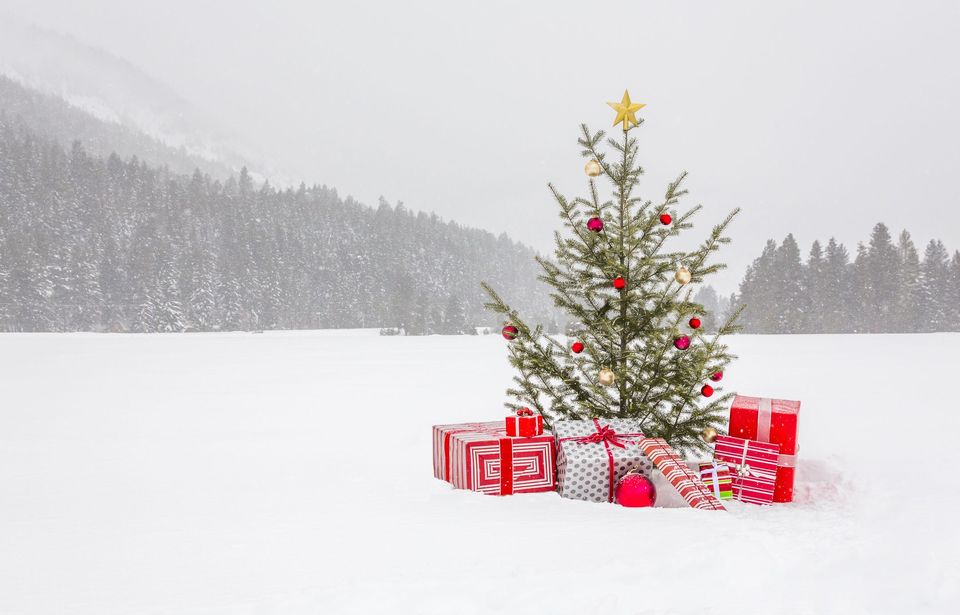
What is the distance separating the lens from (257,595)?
3127 millimetres

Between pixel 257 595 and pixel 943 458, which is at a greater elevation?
pixel 943 458

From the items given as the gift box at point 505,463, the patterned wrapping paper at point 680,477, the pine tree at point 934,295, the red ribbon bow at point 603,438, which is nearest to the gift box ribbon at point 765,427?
the patterned wrapping paper at point 680,477

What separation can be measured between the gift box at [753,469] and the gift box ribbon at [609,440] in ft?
2.28

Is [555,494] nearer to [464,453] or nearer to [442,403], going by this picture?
[464,453]

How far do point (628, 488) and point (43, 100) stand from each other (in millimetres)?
149603

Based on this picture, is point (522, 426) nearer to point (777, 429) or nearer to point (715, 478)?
point (715, 478)

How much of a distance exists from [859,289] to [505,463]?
44.7m

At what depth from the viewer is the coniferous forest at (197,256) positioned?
58594 mm

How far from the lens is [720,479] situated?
483cm

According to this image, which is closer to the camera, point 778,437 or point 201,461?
point 778,437

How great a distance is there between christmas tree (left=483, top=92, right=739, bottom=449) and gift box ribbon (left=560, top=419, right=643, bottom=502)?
14.7 inches

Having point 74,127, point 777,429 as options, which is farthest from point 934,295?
point 74,127

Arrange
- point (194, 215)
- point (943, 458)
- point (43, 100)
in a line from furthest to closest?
point (43, 100) < point (194, 215) < point (943, 458)

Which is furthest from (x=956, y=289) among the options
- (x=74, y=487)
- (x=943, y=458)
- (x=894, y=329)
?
(x=74, y=487)
